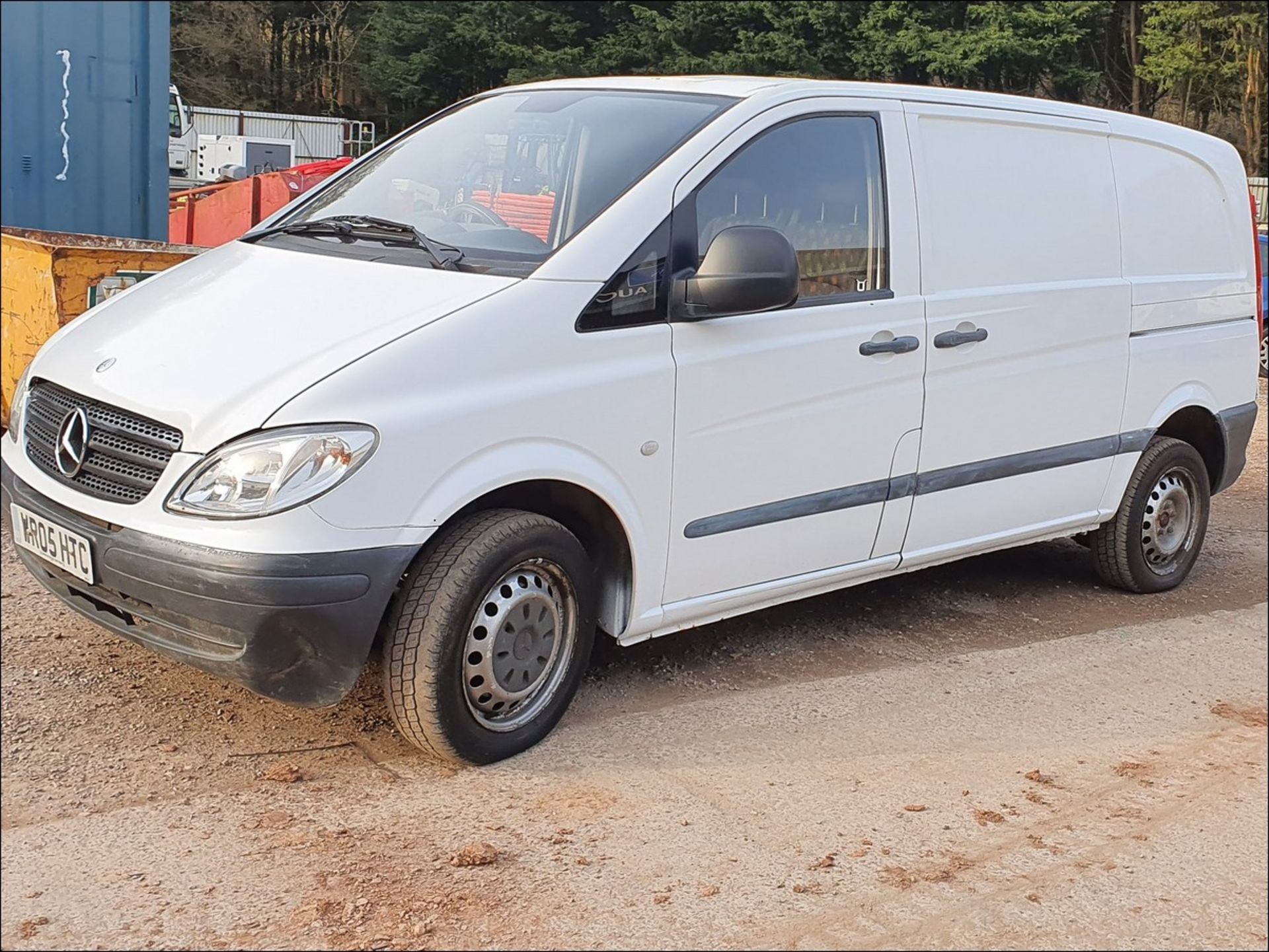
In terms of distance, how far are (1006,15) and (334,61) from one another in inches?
715

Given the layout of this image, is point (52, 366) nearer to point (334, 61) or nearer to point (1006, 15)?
point (1006, 15)

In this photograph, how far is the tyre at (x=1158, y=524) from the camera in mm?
5957

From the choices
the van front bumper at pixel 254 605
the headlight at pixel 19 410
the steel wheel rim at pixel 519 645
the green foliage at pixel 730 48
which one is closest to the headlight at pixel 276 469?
the van front bumper at pixel 254 605

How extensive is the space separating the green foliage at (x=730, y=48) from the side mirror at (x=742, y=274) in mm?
30586

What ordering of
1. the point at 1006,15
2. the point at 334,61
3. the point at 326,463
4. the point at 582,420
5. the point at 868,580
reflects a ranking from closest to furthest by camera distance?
the point at 326,463 → the point at 582,420 → the point at 868,580 → the point at 1006,15 → the point at 334,61

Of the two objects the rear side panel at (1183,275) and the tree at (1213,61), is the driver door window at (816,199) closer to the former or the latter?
the rear side panel at (1183,275)

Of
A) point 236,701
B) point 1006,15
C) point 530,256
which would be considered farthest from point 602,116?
point 1006,15

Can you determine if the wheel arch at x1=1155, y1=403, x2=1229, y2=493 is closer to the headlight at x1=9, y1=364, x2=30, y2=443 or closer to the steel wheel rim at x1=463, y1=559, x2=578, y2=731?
the steel wheel rim at x1=463, y1=559, x2=578, y2=731

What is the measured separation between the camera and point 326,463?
3.45 m

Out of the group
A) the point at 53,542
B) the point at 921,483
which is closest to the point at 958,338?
the point at 921,483

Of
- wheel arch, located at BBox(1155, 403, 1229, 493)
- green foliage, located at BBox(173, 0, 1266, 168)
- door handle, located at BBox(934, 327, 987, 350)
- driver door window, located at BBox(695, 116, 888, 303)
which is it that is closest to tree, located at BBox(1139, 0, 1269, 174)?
green foliage, located at BBox(173, 0, 1266, 168)

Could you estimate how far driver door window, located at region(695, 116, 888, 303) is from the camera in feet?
14.2

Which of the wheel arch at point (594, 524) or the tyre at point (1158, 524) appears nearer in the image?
the wheel arch at point (594, 524)

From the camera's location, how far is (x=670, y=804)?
148 inches
